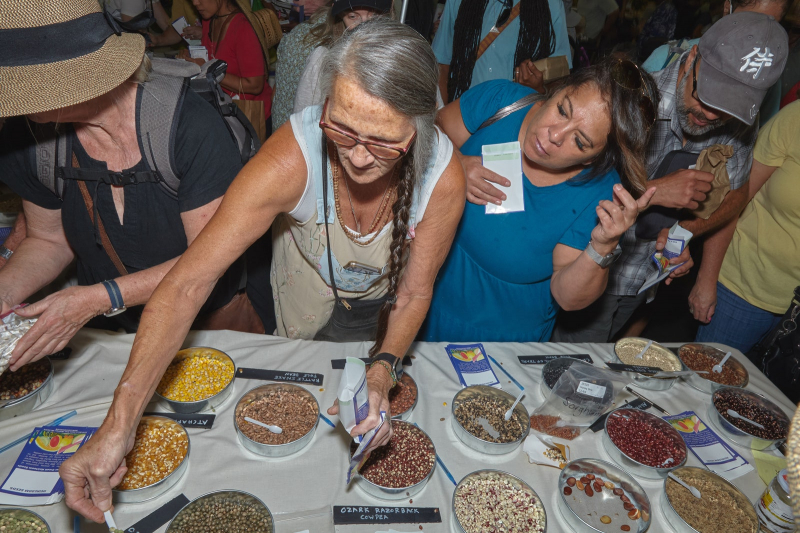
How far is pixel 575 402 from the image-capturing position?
162 centimetres

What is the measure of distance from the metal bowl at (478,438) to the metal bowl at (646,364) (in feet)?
1.80

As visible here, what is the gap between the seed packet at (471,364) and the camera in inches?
72.4

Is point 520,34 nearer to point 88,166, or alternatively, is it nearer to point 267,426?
point 88,166

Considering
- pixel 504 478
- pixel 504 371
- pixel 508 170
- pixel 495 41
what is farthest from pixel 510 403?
pixel 495 41

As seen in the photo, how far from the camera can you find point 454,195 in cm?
164

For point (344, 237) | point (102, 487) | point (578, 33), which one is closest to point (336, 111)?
point (344, 237)

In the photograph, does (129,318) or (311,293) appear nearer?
(311,293)

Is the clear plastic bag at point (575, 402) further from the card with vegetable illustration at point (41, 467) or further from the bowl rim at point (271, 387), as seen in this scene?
the card with vegetable illustration at point (41, 467)

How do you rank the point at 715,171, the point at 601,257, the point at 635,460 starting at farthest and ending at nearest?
the point at 715,171, the point at 601,257, the point at 635,460

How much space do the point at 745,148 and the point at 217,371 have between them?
2506 millimetres

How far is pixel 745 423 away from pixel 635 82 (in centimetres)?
130

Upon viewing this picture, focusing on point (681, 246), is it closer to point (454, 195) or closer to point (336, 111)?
point (454, 195)

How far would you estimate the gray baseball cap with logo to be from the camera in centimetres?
197

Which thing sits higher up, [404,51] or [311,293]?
[404,51]
